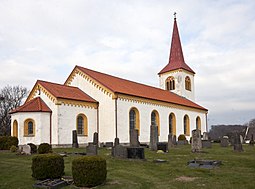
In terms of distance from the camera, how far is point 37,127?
81.6ft

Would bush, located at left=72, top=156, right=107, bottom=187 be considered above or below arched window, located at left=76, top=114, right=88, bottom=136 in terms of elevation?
below

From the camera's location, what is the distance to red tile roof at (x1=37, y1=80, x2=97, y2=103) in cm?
2606

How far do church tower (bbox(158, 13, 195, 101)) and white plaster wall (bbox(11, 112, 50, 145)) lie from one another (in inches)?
958

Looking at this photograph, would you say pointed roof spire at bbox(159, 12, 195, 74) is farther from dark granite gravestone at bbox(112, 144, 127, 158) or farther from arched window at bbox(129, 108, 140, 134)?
dark granite gravestone at bbox(112, 144, 127, 158)

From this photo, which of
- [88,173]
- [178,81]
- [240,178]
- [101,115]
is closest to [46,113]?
[101,115]

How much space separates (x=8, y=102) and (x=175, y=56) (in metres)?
30.8

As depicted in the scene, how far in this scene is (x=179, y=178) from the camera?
10203 mm

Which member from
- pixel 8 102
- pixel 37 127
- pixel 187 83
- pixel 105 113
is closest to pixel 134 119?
pixel 105 113

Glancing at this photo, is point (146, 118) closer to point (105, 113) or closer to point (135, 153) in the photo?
point (105, 113)

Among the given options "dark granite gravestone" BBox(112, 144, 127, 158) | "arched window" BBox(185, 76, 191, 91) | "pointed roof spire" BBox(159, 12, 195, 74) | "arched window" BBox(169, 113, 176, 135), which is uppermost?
"pointed roof spire" BBox(159, 12, 195, 74)

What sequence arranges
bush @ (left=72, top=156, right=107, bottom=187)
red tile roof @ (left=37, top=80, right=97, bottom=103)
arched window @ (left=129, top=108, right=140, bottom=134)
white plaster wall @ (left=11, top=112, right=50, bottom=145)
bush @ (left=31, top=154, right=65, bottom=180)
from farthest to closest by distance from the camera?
arched window @ (left=129, top=108, right=140, bottom=134)
red tile roof @ (left=37, top=80, right=97, bottom=103)
white plaster wall @ (left=11, top=112, right=50, bottom=145)
bush @ (left=31, top=154, right=65, bottom=180)
bush @ (left=72, top=156, right=107, bottom=187)

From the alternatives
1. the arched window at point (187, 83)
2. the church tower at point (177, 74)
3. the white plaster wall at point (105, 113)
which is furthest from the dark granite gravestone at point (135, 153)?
the arched window at point (187, 83)

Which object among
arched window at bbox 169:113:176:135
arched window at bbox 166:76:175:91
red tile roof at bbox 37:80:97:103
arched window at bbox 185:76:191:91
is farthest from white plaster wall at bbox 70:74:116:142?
arched window at bbox 185:76:191:91

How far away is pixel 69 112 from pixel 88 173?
17474 mm
